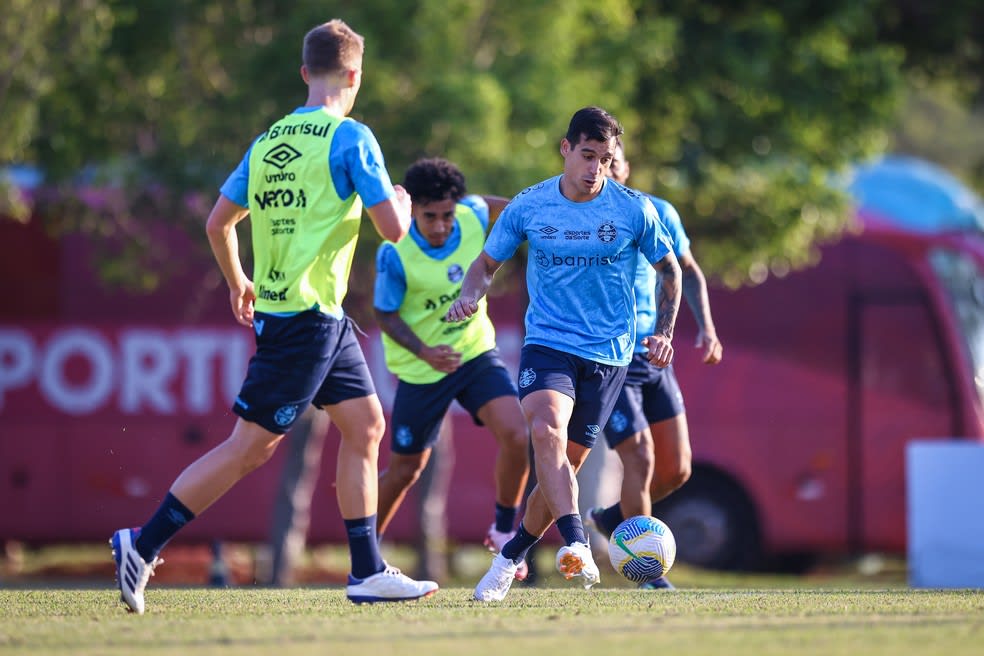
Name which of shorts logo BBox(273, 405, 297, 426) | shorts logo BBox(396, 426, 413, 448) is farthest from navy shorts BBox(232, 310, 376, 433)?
shorts logo BBox(396, 426, 413, 448)

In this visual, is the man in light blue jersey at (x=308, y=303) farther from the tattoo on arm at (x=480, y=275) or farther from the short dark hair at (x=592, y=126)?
the short dark hair at (x=592, y=126)

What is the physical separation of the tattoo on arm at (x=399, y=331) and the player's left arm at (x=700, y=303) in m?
1.54

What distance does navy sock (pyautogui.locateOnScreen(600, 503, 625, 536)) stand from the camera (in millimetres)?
9164

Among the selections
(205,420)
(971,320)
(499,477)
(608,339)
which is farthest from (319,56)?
(971,320)

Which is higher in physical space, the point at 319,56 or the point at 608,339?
the point at 319,56

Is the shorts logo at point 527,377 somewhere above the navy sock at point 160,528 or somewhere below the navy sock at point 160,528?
above

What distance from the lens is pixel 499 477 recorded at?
9.22m

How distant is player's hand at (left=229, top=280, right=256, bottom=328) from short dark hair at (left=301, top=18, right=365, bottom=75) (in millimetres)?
1150

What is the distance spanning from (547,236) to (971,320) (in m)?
11.4

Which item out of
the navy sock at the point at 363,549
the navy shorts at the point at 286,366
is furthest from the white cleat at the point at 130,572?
the navy sock at the point at 363,549

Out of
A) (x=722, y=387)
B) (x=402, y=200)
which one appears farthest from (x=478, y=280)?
(x=722, y=387)

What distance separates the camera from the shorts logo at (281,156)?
730 cm

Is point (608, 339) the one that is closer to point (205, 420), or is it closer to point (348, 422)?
point (348, 422)

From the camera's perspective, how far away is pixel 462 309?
7754 mm
